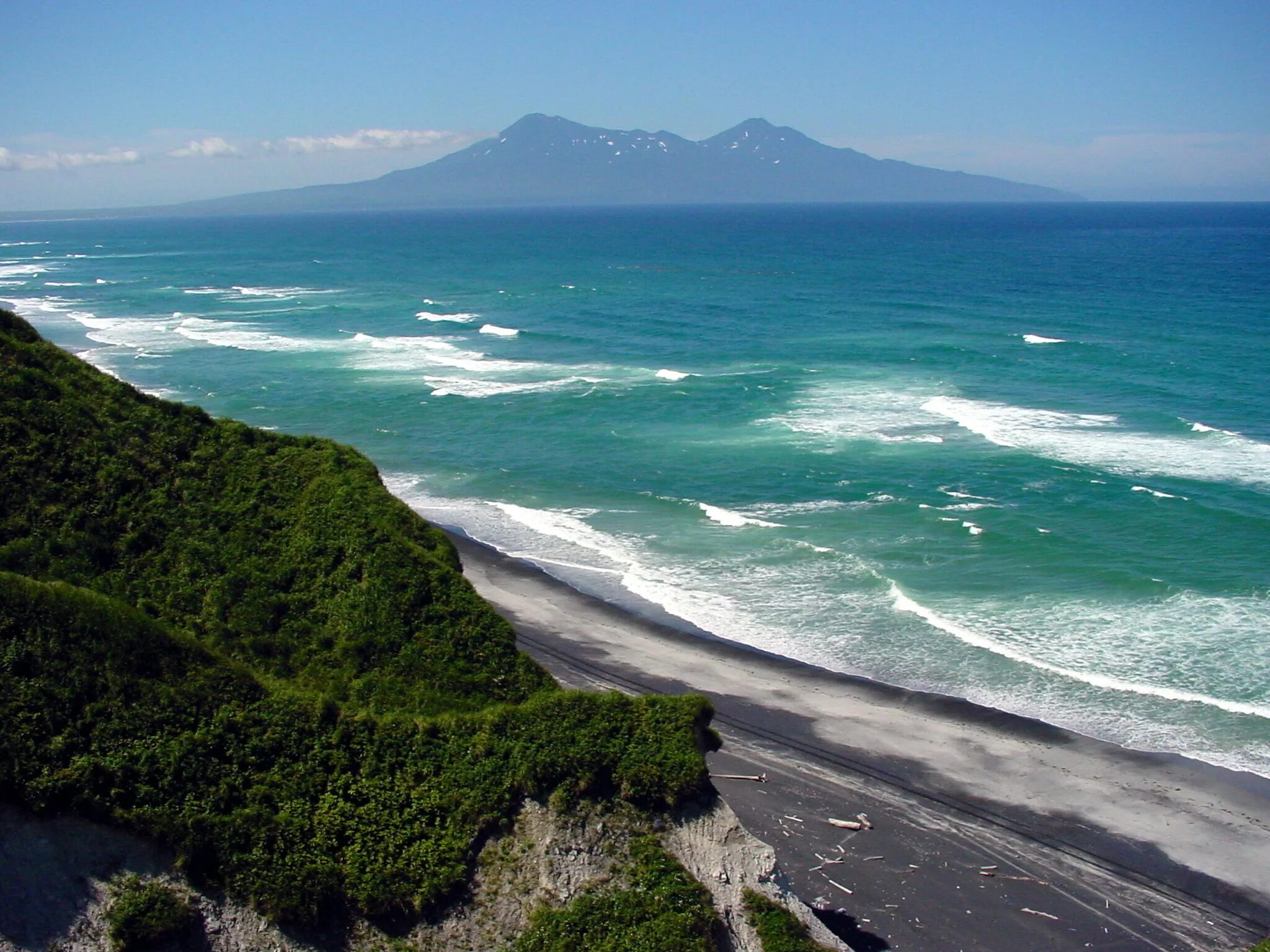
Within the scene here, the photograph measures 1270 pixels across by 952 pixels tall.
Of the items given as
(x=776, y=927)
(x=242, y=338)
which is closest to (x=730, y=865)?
(x=776, y=927)

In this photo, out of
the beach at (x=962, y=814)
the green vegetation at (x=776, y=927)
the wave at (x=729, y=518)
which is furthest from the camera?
the wave at (x=729, y=518)

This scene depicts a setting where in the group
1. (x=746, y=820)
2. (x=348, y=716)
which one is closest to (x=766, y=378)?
(x=746, y=820)

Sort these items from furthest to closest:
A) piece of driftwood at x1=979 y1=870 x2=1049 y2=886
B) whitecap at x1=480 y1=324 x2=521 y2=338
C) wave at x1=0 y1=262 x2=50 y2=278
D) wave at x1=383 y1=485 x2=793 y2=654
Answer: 1. wave at x1=0 y1=262 x2=50 y2=278
2. whitecap at x1=480 y1=324 x2=521 y2=338
3. wave at x1=383 y1=485 x2=793 y2=654
4. piece of driftwood at x1=979 y1=870 x2=1049 y2=886

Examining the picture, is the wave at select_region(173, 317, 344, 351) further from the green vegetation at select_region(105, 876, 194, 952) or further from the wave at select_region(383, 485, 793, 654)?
the green vegetation at select_region(105, 876, 194, 952)

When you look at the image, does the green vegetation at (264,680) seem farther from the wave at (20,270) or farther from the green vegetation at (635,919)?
the wave at (20,270)

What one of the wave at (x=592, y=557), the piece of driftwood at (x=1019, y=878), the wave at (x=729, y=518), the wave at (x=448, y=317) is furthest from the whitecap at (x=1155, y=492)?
the wave at (x=448, y=317)

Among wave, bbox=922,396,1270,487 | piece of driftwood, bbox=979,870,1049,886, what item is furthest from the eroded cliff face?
wave, bbox=922,396,1270,487

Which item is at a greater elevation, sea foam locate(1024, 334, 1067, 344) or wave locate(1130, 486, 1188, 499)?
sea foam locate(1024, 334, 1067, 344)
